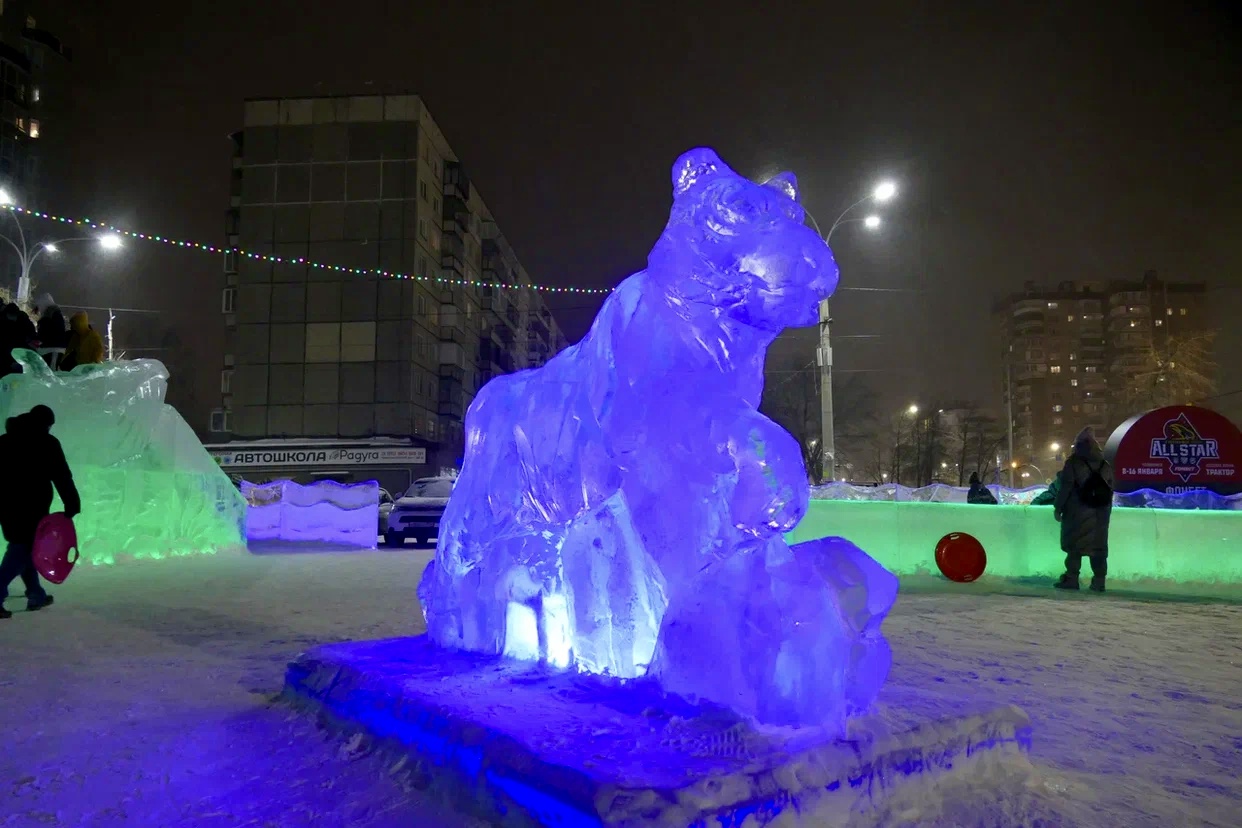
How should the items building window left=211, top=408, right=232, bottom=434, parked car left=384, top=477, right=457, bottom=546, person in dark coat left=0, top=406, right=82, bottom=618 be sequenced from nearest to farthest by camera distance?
person in dark coat left=0, top=406, right=82, bottom=618, parked car left=384, top=477, right=457, bottom=546, building window left=211, top=408, right=232, bottom=434

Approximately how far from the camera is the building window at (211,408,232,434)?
33.9 metres

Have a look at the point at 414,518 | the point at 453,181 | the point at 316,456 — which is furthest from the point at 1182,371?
the point at 316,456

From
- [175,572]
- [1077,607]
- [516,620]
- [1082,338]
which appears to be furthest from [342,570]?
[1082,338]

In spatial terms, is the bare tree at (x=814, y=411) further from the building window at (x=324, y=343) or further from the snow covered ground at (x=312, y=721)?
the snow covered ground at (x=312, y=721)

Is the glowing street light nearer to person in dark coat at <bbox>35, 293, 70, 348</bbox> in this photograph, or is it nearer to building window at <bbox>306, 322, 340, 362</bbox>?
person in dark coat at <bbox>35, 293, 70, 348</bbox>

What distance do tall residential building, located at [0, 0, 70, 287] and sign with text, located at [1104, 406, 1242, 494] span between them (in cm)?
6658

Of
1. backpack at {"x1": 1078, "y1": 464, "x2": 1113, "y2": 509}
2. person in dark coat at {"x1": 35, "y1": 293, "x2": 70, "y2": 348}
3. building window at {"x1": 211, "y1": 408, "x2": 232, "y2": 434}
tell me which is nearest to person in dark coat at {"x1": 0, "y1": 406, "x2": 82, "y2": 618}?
person in dark coat at {"x1": 35, "y1": 293, "x2": 70, "y2": 348}

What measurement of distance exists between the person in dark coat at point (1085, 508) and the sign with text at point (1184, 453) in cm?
407

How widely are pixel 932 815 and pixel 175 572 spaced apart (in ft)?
32.4

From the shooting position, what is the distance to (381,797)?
278 centimetres

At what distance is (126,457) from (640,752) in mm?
11205

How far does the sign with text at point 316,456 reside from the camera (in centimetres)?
3259

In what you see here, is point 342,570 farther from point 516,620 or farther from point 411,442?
point 411,442

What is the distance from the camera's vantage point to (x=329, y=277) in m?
33.5
